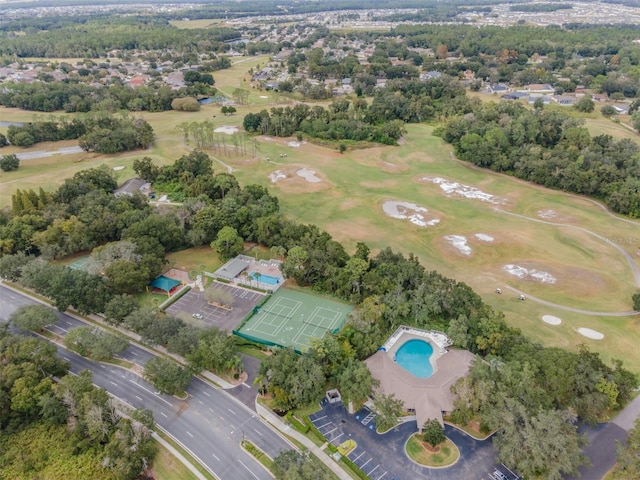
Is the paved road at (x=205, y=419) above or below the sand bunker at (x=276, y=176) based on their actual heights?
above

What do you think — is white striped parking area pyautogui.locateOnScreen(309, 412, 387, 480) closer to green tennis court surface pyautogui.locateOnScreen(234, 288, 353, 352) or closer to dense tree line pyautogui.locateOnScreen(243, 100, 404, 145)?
green tennis court surface pyautogui.locateOnScreen(234, 288, 353, 352)

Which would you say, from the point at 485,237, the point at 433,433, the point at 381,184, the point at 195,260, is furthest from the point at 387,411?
the point at 381,184

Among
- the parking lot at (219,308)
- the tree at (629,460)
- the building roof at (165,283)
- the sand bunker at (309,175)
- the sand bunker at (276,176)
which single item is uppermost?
the tree at (629,460)

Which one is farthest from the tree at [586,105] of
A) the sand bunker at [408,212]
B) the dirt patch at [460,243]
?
the dirt patch at [460,243]

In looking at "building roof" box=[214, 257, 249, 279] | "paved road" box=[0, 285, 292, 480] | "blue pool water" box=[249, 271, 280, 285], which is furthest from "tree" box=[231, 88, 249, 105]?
"paved road" box=[0, 285, 292, 480]

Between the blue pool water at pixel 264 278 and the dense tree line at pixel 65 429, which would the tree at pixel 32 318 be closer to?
the dense tree line at pixel 65 429

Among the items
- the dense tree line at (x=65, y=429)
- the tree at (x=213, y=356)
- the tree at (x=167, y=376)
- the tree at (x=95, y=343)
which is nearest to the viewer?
the dense tree line at (x=65, y=429)

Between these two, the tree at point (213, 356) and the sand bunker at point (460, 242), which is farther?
the sand bunker at point (460, 242)

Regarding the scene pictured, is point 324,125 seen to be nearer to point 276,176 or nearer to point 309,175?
point 309,175
